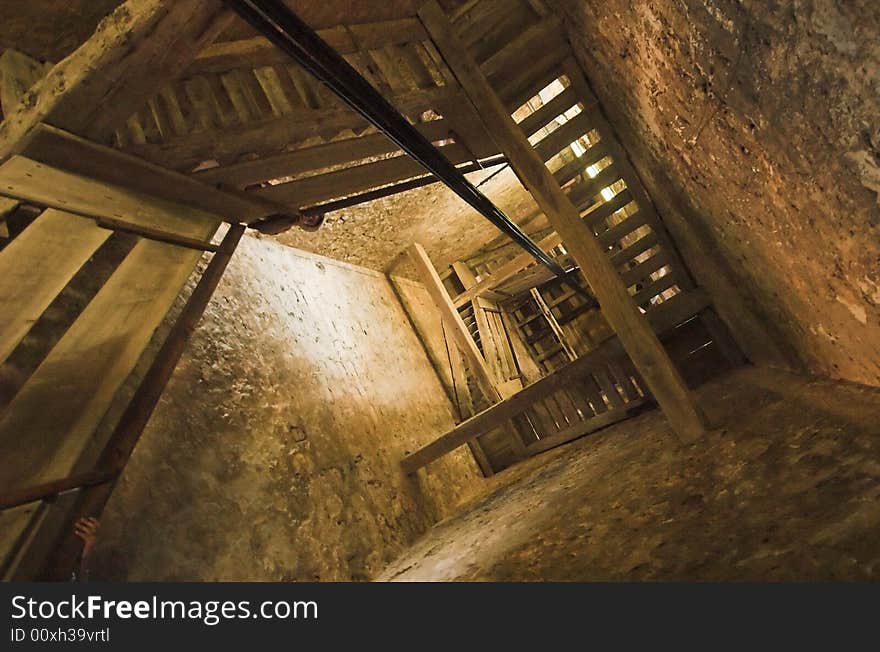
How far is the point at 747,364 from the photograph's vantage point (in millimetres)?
4141

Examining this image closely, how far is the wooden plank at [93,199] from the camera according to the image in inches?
69.4

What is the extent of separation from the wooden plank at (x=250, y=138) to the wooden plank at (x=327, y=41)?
0.32 meters

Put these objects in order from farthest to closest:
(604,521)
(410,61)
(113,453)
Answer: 1. (410,61)
2. (604,521)
3. (113,453)

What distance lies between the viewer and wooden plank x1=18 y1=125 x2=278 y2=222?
1.82 metres

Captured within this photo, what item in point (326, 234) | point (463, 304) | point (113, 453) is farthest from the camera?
point (463, 304)

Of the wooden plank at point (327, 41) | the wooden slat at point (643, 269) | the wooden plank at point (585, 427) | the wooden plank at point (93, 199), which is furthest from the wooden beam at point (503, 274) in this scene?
the wooden plank at point (93, 199)

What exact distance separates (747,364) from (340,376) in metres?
3.59

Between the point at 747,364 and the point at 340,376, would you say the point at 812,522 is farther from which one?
the point at 340,376

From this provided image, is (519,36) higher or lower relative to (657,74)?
higher

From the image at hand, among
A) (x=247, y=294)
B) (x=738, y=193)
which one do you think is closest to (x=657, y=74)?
(x=738, y=193)

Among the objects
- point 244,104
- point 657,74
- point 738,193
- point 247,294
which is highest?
point 244,104

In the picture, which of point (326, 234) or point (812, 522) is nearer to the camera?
point (812, 522)

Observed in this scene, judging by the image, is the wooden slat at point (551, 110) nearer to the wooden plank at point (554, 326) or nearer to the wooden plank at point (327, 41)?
the wooden plank at point (327, 41)

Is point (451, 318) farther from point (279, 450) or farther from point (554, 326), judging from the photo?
point (279, 450)
